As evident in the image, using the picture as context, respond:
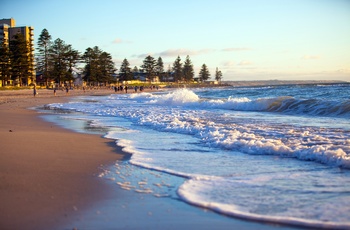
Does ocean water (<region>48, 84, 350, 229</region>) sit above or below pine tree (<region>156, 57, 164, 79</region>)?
below

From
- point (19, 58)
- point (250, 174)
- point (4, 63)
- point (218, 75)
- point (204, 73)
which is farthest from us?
point (218, 75)

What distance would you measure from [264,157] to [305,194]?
90.1 inches

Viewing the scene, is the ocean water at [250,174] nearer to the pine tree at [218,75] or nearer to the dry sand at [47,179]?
the dry sand at [47,179]

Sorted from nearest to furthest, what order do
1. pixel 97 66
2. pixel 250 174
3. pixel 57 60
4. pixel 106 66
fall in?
pixel 250 174
pixel 57 60
pixel 97 66
pixel 106 66

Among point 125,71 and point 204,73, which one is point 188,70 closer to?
point 204,73

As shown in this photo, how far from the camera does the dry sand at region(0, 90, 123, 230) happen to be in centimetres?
350

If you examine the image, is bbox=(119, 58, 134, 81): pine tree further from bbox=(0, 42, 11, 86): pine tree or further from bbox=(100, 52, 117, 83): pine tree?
bbox=(0, 42, 11, 86): pine tree

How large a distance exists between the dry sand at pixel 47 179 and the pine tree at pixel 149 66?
11513cm

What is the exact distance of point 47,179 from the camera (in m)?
4.80

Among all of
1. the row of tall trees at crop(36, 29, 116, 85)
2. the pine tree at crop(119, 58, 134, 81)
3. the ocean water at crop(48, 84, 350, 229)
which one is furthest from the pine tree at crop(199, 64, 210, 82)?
the ocean water at crop(48, 84, 350, 229)

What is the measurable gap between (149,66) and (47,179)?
120m

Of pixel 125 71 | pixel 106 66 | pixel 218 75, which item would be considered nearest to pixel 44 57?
pixel 106 66

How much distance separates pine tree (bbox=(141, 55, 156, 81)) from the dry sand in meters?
115

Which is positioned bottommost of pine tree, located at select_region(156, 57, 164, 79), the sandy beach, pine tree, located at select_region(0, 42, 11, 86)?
the sandy beach
